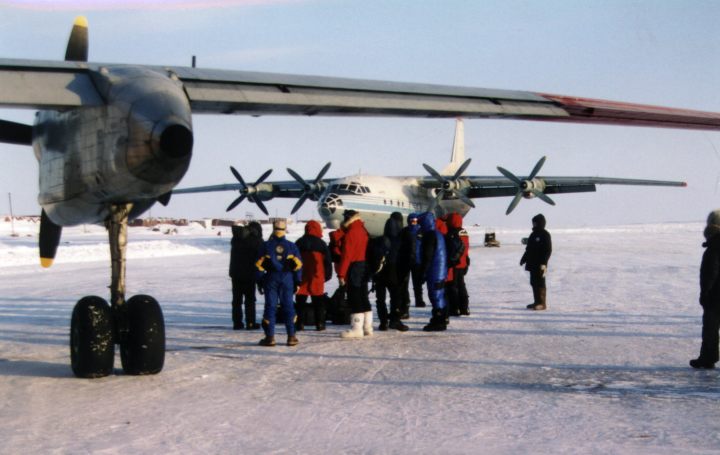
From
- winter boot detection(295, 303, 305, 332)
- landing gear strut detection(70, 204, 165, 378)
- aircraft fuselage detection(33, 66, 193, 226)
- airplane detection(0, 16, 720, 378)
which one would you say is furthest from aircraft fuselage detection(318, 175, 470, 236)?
aircraft fuselage detection(33, 66, 193, 226)

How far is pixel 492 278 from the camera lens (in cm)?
2341

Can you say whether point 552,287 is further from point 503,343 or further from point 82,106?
point 82,106

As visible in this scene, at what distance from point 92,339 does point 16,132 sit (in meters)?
2.92

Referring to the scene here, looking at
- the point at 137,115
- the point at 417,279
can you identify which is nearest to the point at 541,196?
the point at 417,279

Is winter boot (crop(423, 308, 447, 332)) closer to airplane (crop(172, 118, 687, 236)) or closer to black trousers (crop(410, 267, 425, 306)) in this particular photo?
black trousers (crop(410, 267, 425, 306))

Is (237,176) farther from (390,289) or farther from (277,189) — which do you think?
(390,289)

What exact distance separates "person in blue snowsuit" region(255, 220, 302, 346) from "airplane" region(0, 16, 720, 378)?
235 centimetres

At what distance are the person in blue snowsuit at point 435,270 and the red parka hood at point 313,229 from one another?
1.87m

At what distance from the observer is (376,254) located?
12.5 metres

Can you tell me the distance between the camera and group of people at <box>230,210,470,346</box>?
1073 centimetres

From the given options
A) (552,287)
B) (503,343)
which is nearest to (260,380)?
(503,343)

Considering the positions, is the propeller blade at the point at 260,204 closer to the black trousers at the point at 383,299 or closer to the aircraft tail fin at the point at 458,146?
the aircraft tail fin at the point at 458,146

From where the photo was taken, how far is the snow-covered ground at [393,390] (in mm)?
5766

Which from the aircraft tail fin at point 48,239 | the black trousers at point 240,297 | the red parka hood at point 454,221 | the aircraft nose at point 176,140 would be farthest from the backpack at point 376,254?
the aircraft nose at point 176,140
